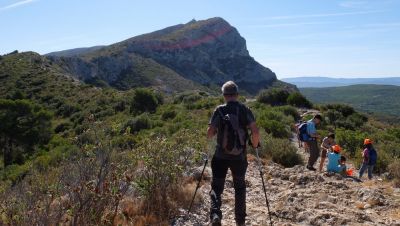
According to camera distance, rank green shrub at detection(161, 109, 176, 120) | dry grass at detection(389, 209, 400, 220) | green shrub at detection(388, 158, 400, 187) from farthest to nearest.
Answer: green shrub at detection(161, 109, 176, 120)
green shrub at detection(388, 158, 400, 187)
dry grass at detection(389, 209, 400, 220)

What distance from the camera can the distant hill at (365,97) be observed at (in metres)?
150

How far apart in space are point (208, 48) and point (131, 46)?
27.7 metres

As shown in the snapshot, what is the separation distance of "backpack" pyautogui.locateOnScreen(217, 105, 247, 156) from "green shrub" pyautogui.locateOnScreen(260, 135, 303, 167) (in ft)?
22.8

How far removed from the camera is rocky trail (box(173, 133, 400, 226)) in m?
6.39

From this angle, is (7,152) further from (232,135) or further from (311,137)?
(232,135)

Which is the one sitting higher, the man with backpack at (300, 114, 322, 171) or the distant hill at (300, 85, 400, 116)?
the man with backpack at (300, 114, 322, 171)

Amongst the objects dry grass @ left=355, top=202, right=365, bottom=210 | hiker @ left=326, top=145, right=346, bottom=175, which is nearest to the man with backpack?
hiker @ left=326, top=145, right=346, bottom=175

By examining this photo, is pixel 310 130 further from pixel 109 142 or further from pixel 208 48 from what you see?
pixel 208 48

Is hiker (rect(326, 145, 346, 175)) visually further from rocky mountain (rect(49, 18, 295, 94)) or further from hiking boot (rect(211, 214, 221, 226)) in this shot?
rocky mountain (rect(49, 18, 295, 94))

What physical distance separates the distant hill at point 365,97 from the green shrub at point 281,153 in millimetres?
137585

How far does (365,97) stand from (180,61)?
90386 mm

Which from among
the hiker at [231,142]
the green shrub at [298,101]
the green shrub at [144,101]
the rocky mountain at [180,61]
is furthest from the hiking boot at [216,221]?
the rocky mountain at [180,61]

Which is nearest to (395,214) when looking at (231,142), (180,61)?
(231,142)

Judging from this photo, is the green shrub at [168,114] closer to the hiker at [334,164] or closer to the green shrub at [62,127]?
the green shrub at [62,127]
